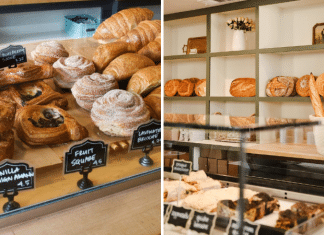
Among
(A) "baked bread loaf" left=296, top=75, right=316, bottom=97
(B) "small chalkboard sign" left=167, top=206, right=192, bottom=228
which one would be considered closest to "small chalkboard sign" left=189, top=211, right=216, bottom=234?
(B) "small chalkboard sign" left=167, top=206, right=192, bottom=228

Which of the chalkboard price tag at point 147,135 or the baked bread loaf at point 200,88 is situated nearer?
the chalkboard price tag at point 147,135

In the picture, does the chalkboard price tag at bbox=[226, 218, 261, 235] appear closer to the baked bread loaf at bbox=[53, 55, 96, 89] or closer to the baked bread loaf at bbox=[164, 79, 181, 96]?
the baked bread loaf at bbox=[53, 55, 96, 89]

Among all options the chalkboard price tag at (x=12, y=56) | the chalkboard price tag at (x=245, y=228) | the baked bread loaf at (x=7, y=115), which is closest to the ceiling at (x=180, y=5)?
the chalkboard price tag at (x=12, y=56)

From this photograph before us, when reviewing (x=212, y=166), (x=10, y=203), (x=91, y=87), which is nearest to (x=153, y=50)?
(x=91, y=87)

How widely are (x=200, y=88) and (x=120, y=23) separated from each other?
0.65 meters

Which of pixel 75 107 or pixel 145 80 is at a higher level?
pixel 145 80

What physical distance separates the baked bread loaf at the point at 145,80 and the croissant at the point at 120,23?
0.54ft

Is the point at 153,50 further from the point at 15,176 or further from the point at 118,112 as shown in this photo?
the point at 15,176

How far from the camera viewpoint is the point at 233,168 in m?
0.95

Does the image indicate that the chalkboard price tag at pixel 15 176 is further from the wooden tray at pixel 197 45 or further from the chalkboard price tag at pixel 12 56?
the wooden tray at pixel 197 45

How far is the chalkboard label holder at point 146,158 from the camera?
1232 millimetres

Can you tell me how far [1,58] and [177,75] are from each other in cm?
94

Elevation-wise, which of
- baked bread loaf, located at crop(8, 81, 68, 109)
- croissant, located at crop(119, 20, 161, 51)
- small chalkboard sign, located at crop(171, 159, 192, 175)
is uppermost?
croissant, located at crop(119, 20, 161, 51)

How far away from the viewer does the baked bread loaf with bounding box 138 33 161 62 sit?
1209 millimetres
